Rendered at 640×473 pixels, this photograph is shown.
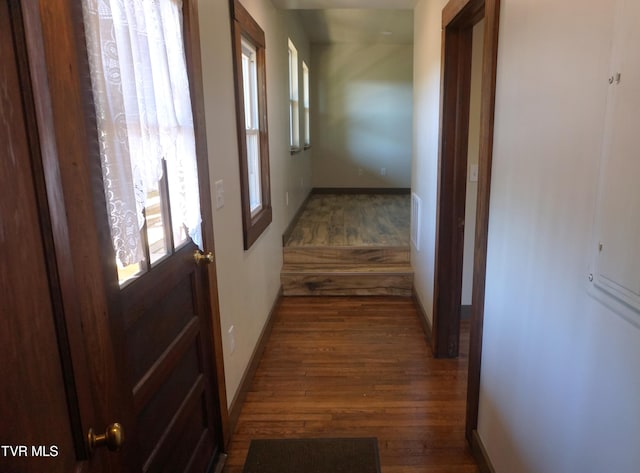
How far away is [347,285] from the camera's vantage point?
4.05m

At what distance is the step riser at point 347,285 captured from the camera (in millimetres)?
4016

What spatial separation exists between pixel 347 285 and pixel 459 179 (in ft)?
5.60

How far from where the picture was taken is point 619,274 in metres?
0.91

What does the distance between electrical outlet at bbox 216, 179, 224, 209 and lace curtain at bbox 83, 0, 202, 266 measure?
0.50 m

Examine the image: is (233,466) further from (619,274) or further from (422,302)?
(422,302)

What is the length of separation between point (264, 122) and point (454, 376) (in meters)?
2.10

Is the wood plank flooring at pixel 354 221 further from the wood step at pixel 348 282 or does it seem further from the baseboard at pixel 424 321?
the baseboard at pixel 424 321

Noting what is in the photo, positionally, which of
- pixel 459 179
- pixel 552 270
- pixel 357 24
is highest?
pixel 357 24

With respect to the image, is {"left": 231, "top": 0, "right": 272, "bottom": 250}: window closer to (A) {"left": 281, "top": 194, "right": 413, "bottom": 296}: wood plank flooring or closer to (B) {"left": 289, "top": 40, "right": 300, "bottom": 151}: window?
(A) {"left": 281, "top": 194, "right": 413, "bottom": 296}: wood plank flooring

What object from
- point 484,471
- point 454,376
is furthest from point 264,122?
point 484,471

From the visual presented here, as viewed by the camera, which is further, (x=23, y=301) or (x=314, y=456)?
(x=314, y=456)

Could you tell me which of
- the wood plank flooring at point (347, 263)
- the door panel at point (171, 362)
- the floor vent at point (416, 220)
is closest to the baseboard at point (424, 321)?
the wood plank flooring at point (347, 263)

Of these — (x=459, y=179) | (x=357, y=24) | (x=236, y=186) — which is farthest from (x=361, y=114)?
(x=236, y=186)

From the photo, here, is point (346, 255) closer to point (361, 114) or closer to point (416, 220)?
point (416, 220)
